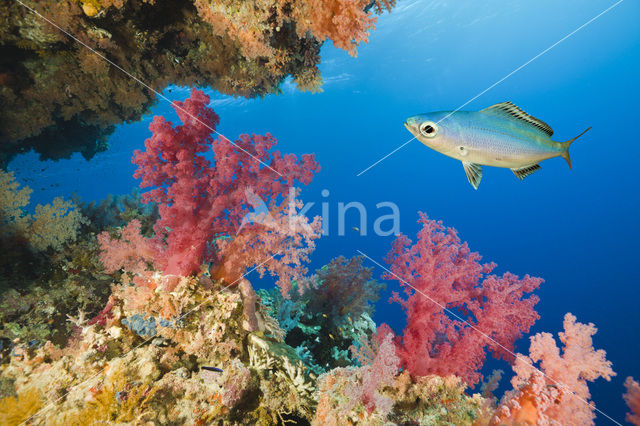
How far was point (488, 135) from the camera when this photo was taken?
1682mm

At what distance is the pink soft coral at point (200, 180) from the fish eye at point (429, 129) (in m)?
1.87

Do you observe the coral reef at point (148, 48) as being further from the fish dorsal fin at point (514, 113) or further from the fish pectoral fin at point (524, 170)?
the fish pectoral fin at point (524, 170)

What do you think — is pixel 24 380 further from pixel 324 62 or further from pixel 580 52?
pixel 580 52

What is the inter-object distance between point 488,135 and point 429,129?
16.1 inches

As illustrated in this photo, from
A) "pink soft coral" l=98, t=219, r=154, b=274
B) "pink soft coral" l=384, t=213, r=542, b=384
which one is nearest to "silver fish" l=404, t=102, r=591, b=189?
"pink soft coral" l=384, t=213, r=542, b=384

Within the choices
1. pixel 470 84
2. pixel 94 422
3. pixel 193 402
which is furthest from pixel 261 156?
pixel 470 84

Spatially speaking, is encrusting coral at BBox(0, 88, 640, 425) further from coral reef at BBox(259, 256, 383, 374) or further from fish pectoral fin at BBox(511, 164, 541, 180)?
fish pectoral fin at BBox(511, 164, 541, 180)

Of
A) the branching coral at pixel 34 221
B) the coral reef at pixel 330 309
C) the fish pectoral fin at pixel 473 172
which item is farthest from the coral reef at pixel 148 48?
the coral reef at pixel 330 309

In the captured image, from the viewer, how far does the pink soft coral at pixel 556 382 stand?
2368 mm

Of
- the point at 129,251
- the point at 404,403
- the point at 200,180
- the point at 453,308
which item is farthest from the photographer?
the point at 453,308

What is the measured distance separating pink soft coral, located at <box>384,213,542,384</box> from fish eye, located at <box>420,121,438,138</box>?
93.6 inches

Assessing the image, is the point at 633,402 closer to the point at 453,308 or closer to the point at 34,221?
the point at 453,308

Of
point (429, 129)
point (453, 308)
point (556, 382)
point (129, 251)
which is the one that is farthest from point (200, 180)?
point (556, 382)

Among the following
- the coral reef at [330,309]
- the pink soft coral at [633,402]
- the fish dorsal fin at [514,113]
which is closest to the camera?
the fish dorsal fin at [514,113]
